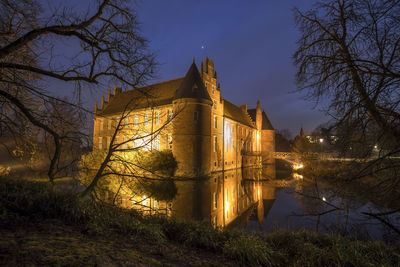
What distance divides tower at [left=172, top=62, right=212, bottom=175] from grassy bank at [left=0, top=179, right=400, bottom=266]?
15043 millimetres

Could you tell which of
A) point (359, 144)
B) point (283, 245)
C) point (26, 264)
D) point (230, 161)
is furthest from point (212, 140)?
point (26, 264)

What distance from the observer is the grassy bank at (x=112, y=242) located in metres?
2.39

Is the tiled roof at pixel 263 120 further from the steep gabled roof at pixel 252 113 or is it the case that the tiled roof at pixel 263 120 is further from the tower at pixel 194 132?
the tower at pixel 194 132

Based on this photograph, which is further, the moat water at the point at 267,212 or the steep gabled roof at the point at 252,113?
the steep gabled roof at the point at 252,113

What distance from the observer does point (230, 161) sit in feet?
→ 91.9

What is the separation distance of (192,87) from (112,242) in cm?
1946

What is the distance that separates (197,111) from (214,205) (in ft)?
39.4

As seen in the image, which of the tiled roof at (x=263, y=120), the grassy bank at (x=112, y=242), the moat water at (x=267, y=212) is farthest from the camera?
the tiled roof at (x=263, y=120)

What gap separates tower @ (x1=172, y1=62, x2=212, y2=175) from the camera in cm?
2022

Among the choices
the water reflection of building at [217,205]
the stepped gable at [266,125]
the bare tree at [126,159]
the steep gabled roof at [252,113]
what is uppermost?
the steep gabled roof at [252,113]

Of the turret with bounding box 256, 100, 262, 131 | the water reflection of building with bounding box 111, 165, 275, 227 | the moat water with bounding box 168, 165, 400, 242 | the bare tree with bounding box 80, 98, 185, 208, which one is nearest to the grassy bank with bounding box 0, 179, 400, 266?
the bare tree with bounding box 80, 98, 185, 208

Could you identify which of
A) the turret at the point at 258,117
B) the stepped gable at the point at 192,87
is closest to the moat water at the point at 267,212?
the stepped gable at the point at 192,87

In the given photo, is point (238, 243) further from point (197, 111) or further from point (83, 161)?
point (197, 111)

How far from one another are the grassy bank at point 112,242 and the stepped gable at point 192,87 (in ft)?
56.4
